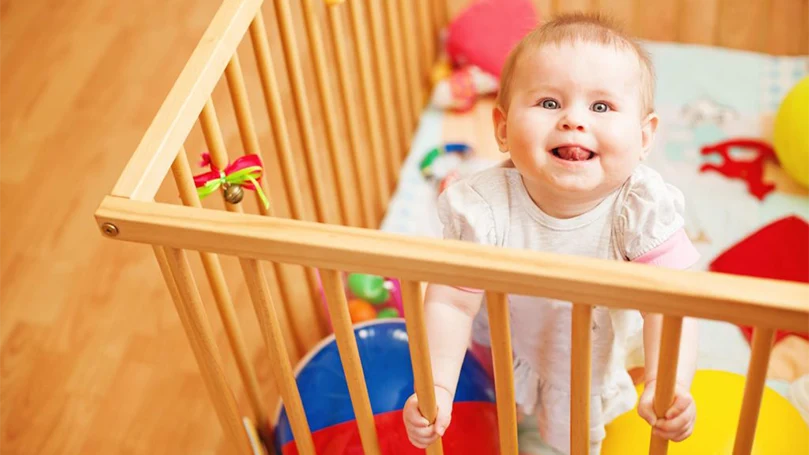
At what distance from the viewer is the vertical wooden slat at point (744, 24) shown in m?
1.80

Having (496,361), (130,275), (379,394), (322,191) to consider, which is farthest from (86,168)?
(496,361)

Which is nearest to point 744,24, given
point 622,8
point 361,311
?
point 622,8

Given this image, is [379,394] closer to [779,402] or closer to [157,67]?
[779,402]

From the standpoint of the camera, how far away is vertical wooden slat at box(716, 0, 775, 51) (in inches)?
70.8

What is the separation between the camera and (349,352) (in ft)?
2.98

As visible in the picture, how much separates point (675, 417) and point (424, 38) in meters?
1.16

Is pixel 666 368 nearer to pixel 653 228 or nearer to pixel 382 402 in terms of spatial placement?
pixel 653 228

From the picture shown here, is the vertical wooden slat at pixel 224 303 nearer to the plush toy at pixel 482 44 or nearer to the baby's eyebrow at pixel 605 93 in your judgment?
the baby's eyebrow at pixel 605 93

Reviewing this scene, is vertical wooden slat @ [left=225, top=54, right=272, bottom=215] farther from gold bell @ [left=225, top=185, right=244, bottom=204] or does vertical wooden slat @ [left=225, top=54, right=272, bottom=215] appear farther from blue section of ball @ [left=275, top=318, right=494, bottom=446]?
blue section of ball @ [left=275, top=318, right=494, bottom=446]

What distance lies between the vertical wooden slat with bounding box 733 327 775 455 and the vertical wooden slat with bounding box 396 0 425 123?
1049 millimetres

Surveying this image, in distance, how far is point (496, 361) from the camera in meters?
0.85

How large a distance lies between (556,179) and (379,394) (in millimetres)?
398

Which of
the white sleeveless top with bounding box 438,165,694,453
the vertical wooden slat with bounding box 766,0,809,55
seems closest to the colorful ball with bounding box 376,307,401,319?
the white sleeveless top with bounding box 438,165,694,453

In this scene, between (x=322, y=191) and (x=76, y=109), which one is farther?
(x=76, y=109)
